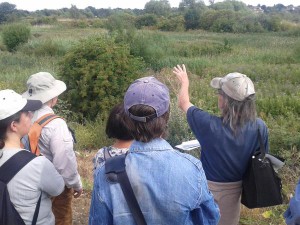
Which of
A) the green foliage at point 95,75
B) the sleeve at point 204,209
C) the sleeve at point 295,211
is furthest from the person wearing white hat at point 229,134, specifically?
the green foliage at point 95,75

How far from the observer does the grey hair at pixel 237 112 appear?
2873 millimetres

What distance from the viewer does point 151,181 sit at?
1.82 m

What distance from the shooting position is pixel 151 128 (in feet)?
6.21

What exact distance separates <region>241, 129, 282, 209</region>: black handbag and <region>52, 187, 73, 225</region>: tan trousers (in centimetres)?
147

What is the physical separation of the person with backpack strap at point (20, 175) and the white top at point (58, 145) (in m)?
0.45

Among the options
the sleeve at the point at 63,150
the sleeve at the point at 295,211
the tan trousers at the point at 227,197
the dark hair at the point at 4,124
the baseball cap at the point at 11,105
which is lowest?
the tan trousers at the point at 227,197

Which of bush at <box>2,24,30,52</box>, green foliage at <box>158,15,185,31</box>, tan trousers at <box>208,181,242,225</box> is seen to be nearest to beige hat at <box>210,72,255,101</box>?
tan trousers at <box>208,181,242,225</box>

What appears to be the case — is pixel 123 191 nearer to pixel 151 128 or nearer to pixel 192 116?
pixel 151 128

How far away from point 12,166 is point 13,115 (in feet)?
1.08

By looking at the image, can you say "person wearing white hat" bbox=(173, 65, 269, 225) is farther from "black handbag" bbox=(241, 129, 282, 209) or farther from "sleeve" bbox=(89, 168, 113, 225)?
"sleeve" bbox=(89, 168, 113, 225)

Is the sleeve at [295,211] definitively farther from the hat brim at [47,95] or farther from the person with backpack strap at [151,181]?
the hat brim at [47,95]

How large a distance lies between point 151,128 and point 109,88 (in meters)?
6.89

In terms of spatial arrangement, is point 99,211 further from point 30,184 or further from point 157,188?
point 30,184

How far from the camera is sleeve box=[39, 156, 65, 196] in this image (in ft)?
8.13
